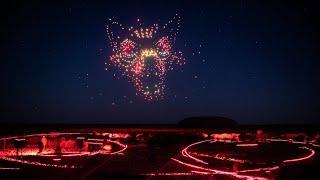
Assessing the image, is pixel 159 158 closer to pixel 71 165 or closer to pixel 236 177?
pixel 71 165

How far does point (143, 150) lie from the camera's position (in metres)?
26.5

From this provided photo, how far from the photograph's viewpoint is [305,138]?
3209 centimetres

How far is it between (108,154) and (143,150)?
117 inches

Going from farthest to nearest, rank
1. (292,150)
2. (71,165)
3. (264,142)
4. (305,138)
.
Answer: (305,138) < (264,142) < (292,150) < (71,165)

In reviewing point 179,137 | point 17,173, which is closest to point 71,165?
point 17,173

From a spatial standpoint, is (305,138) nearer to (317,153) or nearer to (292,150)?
(292,150)

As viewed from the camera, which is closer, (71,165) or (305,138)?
(71,165)

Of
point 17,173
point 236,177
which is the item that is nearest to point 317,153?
point 236,177

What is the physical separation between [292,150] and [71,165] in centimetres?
1363

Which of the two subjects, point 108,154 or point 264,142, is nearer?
point 108,154

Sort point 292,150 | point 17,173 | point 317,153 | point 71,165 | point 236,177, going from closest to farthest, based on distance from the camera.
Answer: point 236,177
point 17,173
point 71,165
point 317,153
point 292,150

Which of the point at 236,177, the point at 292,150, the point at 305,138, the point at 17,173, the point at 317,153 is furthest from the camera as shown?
the point at 305,138

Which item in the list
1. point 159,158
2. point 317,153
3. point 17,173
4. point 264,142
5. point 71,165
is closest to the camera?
point 17,173

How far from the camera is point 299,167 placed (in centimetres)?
1750
